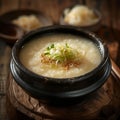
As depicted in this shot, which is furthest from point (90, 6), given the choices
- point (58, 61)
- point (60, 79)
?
point (60, 79)

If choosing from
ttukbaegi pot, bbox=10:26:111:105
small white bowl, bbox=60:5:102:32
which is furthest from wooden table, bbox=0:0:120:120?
ttukbaegi pot, bbox=10:26:111:105

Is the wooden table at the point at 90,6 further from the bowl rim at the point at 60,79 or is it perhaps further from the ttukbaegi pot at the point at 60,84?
the ttukbaegi pot at the point at 60,84

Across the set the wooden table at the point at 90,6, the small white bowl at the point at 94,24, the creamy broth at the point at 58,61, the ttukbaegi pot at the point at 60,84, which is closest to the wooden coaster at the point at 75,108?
the ttukbaegi pot at the point at 60,84

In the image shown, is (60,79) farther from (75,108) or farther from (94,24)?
(94,24)

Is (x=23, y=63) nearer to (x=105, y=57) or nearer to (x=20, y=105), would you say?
(x=20, y=105)

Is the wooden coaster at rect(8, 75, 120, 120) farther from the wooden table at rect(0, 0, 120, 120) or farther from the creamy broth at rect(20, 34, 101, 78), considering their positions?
the wooden table at rect(0, 0, 120, 120)

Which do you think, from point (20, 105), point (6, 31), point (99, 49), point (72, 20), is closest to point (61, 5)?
point (72, 20)
